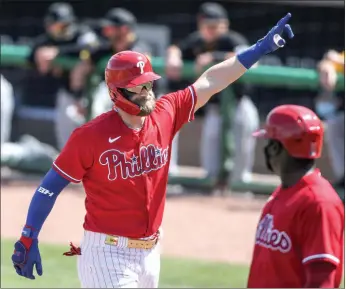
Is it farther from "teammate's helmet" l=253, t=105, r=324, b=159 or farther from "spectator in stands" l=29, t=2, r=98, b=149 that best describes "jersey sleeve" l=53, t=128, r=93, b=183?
"spectator in stands" l=29, t=2, r=98, b=149

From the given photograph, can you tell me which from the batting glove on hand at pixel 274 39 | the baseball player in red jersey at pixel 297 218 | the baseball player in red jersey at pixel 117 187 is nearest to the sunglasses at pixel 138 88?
the baseball player in red jersey at pixel 117 187

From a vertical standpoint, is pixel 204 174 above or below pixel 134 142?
below

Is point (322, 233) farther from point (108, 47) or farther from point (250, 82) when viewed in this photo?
point (108, 47)

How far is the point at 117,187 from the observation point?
16.0 ft

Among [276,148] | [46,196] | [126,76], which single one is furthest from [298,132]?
[46,196]

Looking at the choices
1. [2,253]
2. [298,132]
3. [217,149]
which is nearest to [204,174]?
[217,149]

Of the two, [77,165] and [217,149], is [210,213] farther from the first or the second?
[77,165]

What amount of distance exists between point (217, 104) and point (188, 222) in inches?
59.3

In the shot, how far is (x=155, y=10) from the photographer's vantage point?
1203 cm

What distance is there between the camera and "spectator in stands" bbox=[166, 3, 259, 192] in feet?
31.1

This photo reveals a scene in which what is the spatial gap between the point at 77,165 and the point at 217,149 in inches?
198

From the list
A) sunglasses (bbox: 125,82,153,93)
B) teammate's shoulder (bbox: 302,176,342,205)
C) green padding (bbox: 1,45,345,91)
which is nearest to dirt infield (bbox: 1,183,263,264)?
green padding (bbox: 1,45,345,91)

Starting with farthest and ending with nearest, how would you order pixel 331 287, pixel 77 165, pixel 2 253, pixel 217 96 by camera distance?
pixel 217 96 → pixel 2 253 → pixel 77 165 → pixel 331 287

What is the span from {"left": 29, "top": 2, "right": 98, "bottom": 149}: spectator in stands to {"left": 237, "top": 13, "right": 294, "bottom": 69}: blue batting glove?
5.04m
